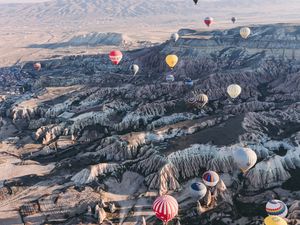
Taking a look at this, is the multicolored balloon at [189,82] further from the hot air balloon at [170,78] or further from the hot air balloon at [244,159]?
the hot air balloon at [244,159]

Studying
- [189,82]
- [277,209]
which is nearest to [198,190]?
[277,209]

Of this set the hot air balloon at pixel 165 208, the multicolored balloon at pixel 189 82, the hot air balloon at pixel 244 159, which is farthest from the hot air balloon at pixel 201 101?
the hot air balloon at pixel 165 208

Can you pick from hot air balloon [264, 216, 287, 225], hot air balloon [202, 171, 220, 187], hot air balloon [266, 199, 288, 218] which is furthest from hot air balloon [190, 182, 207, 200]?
hot air balloon [264, 216, 287, 225]

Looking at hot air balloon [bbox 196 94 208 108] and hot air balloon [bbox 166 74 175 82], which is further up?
hot air balloon [bbox 196 94 208 108]

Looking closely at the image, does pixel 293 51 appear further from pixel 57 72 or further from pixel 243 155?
pixel 57 72

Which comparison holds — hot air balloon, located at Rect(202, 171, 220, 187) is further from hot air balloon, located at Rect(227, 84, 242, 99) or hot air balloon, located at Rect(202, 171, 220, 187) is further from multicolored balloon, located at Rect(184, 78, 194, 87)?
multicolored balloon, located at Rect(184, 78, 194, 87)

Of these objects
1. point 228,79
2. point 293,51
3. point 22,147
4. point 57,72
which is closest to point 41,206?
point 22,147
